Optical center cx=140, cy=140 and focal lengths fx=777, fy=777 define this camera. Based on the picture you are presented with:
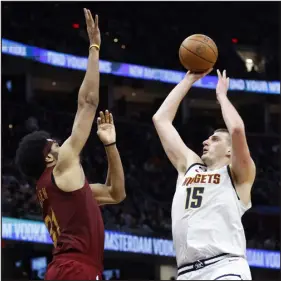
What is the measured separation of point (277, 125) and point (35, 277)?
41.6ft

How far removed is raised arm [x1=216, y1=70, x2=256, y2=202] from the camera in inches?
218

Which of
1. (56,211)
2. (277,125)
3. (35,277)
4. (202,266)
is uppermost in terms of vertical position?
(277,125)

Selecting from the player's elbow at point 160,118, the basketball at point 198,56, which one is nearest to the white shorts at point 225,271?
the player's elbow at point 160,118

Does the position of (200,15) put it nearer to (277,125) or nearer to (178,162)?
(277,125)

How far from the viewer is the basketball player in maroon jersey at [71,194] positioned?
17.8ft

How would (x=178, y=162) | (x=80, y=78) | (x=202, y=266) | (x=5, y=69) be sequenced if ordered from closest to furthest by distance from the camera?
(x=202, y=266) < (x=178, y=162) < (x=5, y=69) < (x=80, y=78)

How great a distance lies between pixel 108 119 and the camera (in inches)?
246

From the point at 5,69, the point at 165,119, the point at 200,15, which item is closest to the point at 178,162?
the point at 165,119

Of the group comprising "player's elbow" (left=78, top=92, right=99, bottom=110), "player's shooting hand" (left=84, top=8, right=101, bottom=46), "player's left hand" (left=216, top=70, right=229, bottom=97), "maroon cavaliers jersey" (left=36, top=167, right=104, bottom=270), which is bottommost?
"maroon cavaliers jersey" (left=36, top=167, right=104, bottom=270)

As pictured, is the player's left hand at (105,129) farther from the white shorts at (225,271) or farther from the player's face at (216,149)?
the white shorts at (225,271)

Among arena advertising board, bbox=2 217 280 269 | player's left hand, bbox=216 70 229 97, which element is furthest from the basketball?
arena advertising board, bbox=2 217 280 269

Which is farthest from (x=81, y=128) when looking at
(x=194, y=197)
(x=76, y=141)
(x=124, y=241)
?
(x=124, y=241)

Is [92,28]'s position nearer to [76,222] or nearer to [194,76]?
[194,76]

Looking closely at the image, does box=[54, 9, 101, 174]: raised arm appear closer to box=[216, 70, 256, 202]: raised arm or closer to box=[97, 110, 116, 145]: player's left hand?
box=[97, 110, 116, 145]: player's left hand
